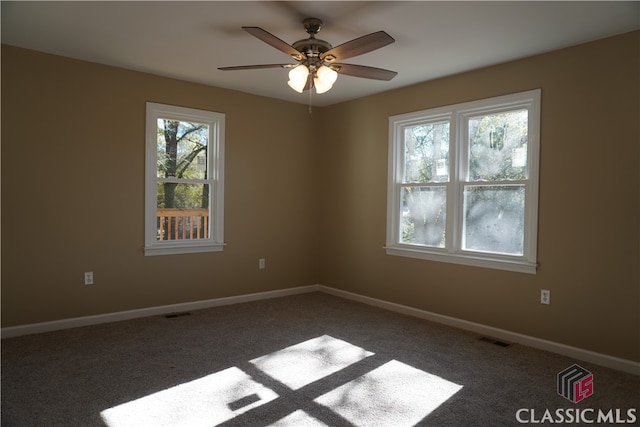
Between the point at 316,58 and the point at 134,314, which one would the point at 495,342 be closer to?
the point at 316,58

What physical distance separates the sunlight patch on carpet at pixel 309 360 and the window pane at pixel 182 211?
1.91 metres

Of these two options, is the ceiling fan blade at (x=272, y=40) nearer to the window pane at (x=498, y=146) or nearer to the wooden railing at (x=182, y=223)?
the window pane at (x=498, y=146)

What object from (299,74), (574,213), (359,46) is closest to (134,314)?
(299,74)

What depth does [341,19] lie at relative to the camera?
2.95 m

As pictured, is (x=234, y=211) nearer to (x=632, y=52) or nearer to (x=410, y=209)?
(x=410, y=209)

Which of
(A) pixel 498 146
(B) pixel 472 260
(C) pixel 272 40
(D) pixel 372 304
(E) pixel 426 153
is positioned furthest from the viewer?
(D) pixel 372 304

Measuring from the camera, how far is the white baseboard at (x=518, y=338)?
3.12m

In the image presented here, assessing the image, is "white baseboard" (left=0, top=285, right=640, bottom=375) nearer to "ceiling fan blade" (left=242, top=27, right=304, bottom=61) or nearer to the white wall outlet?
the white wall outlet

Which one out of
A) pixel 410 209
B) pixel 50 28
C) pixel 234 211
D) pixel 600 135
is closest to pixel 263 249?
pixel 234 211

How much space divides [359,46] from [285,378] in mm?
2239

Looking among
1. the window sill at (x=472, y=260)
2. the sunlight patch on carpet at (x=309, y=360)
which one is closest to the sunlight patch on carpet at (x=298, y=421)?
the sunlight patch on carpet at (x=309, y=360)

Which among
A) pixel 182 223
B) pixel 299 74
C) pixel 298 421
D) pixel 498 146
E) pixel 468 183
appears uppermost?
pixel 299 74

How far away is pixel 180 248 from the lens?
455cm

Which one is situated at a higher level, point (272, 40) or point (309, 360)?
point (272, 40)
